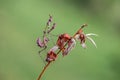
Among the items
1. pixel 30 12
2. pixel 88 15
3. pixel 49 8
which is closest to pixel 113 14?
pixel 88 15

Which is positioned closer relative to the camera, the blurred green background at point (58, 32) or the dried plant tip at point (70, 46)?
the dried plant tip at point (70, 46)

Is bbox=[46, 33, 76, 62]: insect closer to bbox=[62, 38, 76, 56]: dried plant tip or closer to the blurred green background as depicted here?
bbox=[62, 38, 76, 56]: dried plant tip

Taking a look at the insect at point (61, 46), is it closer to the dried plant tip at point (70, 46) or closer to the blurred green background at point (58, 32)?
the dried plant tip at point (70, 46)

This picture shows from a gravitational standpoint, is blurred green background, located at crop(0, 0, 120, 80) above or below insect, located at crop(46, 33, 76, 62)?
below

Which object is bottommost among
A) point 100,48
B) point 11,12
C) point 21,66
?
point 100,48

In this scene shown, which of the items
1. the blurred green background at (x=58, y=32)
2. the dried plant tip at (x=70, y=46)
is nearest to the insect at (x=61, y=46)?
the dried plant tip at (x=70, y=46)

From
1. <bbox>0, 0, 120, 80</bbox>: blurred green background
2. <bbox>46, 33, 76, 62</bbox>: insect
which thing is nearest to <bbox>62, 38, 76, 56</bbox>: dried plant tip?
<bbox>46, 33, 76, 62</bbox>: insect

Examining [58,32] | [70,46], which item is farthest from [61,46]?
[58,32]

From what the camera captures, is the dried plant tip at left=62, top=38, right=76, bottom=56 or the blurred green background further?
the blurred green background

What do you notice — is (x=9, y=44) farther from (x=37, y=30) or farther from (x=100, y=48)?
(x=100, y=48)
